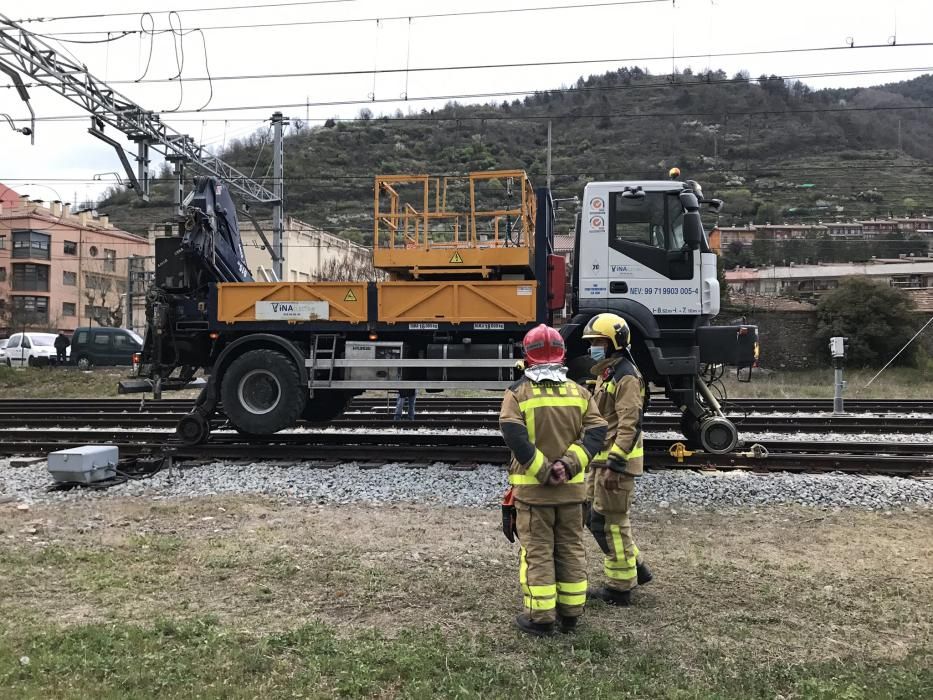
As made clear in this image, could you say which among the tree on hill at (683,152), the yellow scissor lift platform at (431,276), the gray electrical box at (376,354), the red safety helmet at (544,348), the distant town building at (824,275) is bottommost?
the gray electrical box at (376,354)

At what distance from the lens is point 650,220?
8.45 m

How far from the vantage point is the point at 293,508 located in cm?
678

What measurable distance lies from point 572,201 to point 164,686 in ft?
24.6

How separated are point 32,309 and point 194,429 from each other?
52.4 meters

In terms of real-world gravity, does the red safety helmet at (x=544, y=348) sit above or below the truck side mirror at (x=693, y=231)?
below

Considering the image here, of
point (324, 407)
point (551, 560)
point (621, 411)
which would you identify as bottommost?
point (551, 560)

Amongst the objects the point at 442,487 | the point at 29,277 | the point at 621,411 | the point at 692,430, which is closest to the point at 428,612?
the point at 621,411

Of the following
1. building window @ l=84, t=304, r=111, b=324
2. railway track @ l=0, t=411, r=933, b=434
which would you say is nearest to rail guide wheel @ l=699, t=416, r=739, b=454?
railway track @ l=0, t=411, r=933, b=434

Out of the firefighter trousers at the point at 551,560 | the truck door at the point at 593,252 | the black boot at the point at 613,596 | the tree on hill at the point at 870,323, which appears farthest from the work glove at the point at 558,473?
the tree on hill at the point at 870,323

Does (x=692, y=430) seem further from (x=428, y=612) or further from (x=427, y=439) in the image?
(x=428, y=612)

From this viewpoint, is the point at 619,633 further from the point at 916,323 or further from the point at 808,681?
the point at 916,323

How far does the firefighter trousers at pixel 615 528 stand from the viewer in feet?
14.2

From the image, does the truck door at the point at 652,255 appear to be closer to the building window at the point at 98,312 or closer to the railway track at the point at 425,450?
the railway track at the point at 425,450

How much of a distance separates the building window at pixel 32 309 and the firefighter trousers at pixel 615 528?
53273mm
